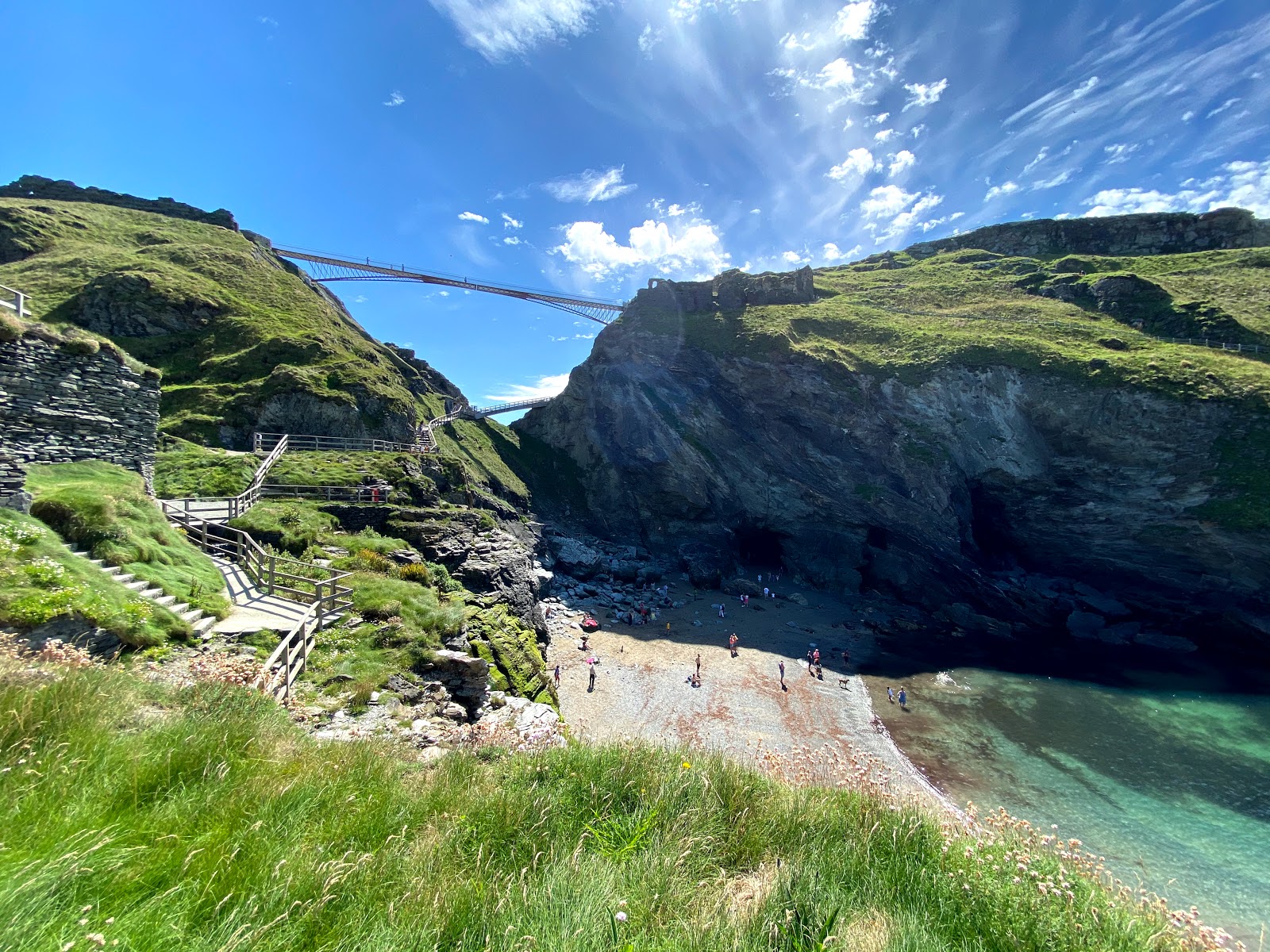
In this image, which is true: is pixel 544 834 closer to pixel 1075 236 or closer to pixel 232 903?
pixel 232 903

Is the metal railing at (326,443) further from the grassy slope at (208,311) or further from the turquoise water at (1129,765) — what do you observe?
the turquoise water at (1129,765)

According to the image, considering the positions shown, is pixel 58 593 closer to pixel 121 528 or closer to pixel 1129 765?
pixel 121 528

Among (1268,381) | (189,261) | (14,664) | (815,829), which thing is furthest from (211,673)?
(1268,381)

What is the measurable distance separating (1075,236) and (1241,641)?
259 feet

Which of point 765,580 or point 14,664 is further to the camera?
point 765,580

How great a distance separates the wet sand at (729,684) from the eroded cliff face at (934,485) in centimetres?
1126

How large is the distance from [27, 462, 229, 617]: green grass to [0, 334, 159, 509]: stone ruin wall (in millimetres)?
567

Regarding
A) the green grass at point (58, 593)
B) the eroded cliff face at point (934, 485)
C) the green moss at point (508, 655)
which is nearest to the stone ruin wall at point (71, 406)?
the green grass at point (58, 593)

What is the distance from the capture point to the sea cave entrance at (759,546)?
184ft

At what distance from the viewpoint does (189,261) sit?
45.9m

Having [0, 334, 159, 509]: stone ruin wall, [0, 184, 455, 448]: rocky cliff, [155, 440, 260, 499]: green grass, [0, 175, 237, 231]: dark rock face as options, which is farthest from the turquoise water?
→ [0, 175, 237, 231]: dark rock face

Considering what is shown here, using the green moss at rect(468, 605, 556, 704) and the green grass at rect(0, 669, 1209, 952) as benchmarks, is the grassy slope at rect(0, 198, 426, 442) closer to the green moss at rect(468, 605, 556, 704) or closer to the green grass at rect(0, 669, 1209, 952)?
the green moss at rect(468, 605, 556, 704)

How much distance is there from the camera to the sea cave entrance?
184ft

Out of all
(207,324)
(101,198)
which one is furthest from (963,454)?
(101,198)
